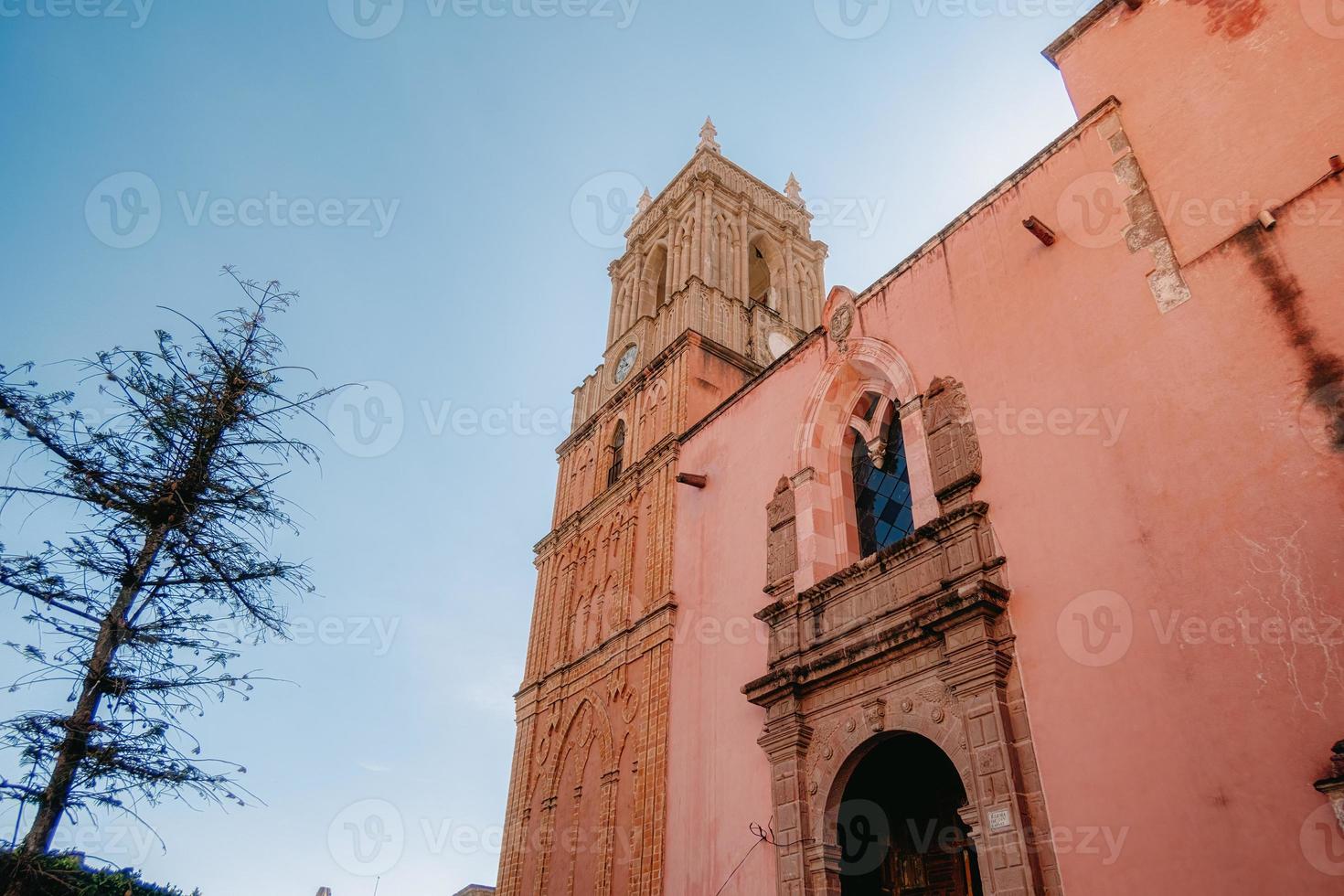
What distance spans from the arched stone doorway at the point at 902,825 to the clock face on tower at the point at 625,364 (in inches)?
472

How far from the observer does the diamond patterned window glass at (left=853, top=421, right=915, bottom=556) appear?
11461mm

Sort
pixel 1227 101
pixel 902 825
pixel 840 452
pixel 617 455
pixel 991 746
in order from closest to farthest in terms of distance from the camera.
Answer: pixel 991 746 → pixel 1227 101 → pixel 902 825 → pixel 840 452 → pixel 617 455

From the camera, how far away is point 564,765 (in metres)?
15.7

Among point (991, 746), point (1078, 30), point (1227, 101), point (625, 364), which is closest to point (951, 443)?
point (991, 746)

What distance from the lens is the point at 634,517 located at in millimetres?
16875

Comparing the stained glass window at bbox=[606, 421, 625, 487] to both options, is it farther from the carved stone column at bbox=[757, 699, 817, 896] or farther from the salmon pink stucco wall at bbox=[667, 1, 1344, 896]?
the carved stone column at bbox=[757, 699, 817, 896]

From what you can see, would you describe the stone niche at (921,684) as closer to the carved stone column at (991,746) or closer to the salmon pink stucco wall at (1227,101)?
the carved stone column at (991,746)

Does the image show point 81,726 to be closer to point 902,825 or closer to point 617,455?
point 902,825

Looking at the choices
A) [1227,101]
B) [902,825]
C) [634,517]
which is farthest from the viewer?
[634,517]

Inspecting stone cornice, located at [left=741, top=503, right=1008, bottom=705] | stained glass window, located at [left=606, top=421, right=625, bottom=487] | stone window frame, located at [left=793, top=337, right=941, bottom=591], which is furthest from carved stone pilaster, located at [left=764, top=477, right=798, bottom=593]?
stained glass window, located at [left=606, top=421, right=625, bottom=487]

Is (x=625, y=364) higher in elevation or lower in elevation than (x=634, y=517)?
higher

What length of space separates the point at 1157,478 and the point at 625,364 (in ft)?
48.7

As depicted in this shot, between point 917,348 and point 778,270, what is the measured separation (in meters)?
12.5

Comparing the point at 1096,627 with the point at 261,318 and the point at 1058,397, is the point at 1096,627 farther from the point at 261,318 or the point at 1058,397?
the point at 261,318
